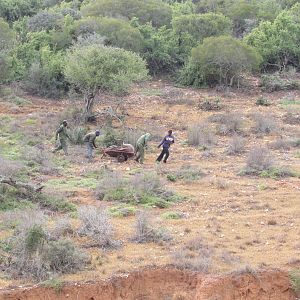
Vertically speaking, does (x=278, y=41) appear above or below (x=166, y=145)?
above

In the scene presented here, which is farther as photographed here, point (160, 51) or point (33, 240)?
point (160, 51)

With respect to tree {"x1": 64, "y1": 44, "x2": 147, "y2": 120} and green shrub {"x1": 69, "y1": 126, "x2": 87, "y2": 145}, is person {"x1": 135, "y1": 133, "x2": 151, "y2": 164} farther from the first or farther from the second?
tree {"x1": 64, "y1": 44, "x2": 147, "y2": 120}

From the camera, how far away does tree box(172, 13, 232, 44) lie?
3591cm

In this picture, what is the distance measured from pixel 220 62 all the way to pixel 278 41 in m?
5.95

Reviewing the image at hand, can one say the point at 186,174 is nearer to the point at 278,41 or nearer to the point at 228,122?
the point at 228,122

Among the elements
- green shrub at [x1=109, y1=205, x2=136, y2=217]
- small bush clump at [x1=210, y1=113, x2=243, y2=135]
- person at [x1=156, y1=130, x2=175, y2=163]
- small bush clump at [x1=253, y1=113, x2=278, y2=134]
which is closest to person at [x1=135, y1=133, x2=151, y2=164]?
person at [x1=156, y1=130, x2=175, y2=163]

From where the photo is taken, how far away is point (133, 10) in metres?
40.8

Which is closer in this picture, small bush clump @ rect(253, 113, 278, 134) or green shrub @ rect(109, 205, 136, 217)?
green shrub @ rect(109, 205, 136, 217)

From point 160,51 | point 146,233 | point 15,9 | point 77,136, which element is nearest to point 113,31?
point 160,51

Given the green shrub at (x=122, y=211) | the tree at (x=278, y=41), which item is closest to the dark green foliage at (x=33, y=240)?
the green shrub at (x=122, y=211)

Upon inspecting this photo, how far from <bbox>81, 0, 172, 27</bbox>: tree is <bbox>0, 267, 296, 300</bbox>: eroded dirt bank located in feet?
103

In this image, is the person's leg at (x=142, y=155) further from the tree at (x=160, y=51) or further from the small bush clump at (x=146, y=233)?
the tree at (x=160, y=51)

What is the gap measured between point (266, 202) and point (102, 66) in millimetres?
10337

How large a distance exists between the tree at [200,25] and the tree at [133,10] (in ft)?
15.3
